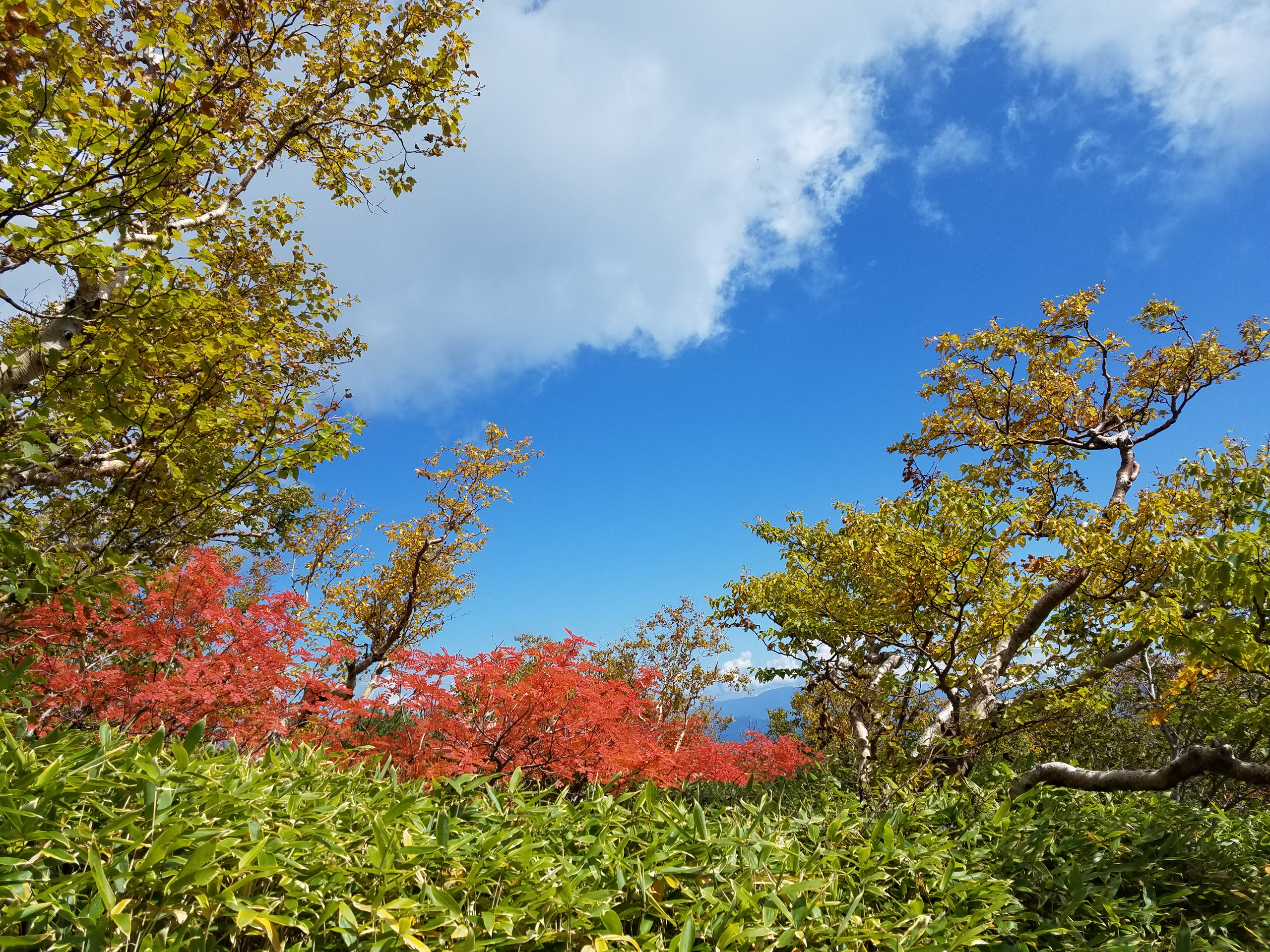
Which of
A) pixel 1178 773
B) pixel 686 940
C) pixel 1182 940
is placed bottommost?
pixel 1182 940

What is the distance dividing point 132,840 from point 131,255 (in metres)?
3.49

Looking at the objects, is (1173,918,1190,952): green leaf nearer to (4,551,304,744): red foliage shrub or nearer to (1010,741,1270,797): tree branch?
(1010,741,1270,797): tree branch

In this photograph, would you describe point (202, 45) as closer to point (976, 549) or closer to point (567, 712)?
point (567, 712)

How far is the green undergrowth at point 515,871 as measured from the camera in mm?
2014

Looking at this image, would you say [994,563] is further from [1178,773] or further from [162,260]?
[162,260]

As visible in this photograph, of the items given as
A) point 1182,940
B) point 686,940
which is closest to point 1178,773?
point 1182,940

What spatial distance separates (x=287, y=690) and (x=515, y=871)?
4.80m

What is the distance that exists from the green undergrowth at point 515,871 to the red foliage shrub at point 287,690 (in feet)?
7.96

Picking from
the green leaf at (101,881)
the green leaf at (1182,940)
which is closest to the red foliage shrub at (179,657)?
the green leaf at (101,881)

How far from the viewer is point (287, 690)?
20.3 ft

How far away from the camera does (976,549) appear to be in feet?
18.2

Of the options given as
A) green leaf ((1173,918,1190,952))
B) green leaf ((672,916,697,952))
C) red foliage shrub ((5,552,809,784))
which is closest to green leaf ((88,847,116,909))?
green leaf ((672,916,697,952))

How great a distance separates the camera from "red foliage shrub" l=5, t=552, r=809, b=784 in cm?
555

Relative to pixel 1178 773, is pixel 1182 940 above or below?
below
